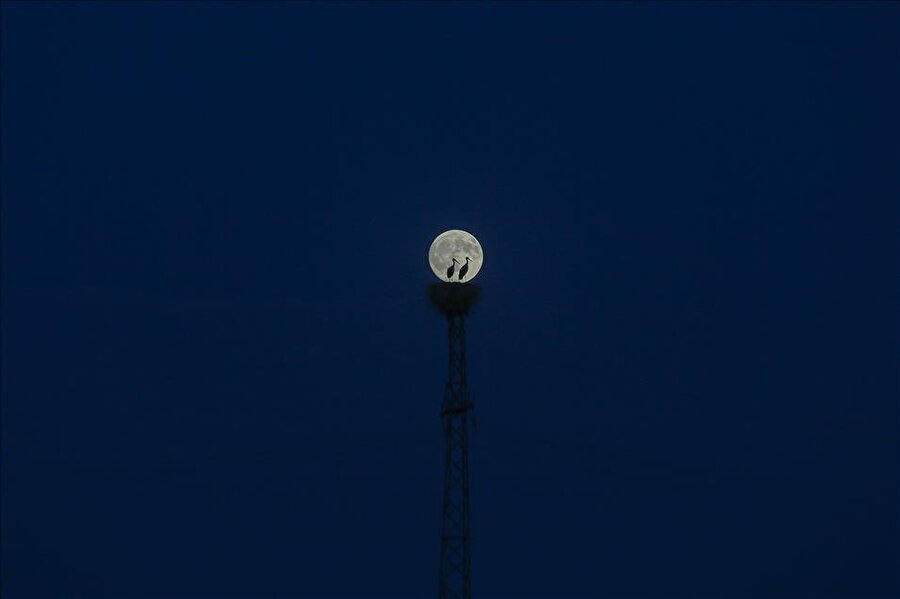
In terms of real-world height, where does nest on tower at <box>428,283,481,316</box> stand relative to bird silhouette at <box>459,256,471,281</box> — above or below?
below

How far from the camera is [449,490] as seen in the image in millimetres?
40938

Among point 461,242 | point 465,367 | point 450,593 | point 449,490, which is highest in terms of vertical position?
point 461,242

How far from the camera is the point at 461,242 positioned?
3934 centimetres

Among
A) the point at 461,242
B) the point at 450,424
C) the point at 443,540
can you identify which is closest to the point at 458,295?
the point at 461,242

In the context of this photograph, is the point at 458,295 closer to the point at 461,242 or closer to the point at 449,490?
the point at 461,242

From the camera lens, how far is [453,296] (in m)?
39.5

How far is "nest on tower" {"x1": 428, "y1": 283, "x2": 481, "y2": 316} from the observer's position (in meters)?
39.5

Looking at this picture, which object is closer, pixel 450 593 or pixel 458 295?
pixel 458 295

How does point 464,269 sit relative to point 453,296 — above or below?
above

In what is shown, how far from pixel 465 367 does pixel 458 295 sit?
124 inches

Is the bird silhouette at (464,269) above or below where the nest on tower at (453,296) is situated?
above

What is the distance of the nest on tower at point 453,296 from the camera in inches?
1554

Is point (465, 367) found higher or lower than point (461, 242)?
lower

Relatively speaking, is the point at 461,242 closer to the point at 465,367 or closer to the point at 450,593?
the point at 465,367
